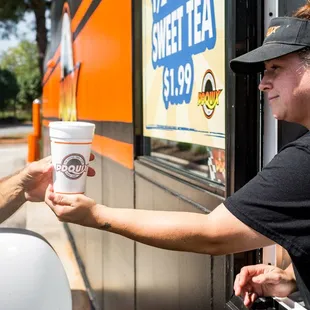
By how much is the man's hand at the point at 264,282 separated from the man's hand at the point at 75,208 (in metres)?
0.48

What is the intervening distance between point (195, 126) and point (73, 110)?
4.73 m

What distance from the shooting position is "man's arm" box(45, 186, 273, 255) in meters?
1.68

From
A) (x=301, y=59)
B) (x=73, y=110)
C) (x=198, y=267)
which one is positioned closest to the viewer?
(x=301, y=59)

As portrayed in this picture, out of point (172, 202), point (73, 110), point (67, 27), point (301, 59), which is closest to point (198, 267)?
point (172, 202)

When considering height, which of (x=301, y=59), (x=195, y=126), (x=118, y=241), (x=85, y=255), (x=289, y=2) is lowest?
(x=85, y=255)

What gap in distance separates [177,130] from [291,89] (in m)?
1.16

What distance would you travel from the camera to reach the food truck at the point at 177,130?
83.9 inches

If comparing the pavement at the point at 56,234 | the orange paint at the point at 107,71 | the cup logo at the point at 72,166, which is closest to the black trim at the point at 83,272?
the pavement at the point at 56,234

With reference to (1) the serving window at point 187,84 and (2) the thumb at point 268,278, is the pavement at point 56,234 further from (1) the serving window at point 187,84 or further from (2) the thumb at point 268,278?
(2) the thumb at point 268,278

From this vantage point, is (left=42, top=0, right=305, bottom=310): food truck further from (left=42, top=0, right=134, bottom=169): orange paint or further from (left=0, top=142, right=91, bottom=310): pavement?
(left=0, top=142, right=91, bottom=310): pavement

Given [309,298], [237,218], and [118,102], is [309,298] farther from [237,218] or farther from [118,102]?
[118,102]

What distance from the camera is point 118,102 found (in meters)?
4.15

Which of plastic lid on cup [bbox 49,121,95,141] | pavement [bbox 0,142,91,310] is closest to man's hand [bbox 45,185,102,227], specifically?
plastic lid on cup [bbox 49,121,95,141]

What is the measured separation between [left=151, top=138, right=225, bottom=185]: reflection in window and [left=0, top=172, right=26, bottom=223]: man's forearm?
2.33 feet
